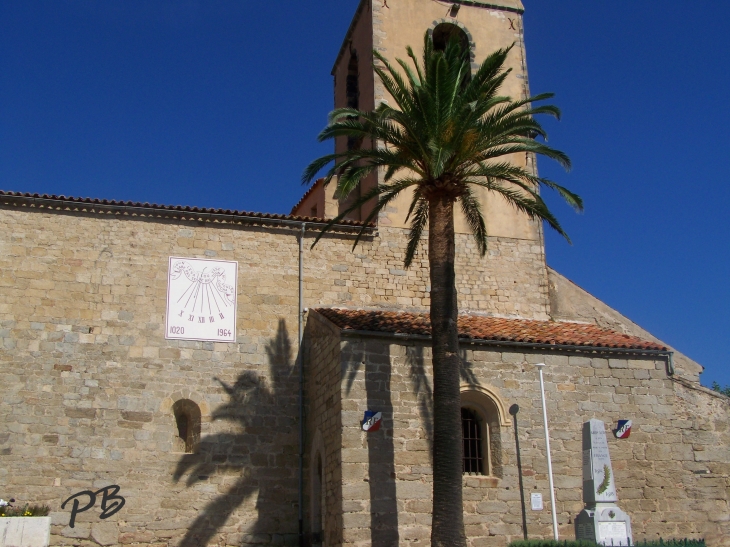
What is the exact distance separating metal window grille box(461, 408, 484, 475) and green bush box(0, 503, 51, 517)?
8392mm

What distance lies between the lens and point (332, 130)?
15.9 m

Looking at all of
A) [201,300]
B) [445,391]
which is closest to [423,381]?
[445,391]

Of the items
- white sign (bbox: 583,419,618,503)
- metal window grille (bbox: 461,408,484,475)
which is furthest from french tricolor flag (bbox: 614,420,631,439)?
metal window grille (bbox: 461,408,484,475)

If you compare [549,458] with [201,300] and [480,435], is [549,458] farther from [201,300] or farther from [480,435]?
[201,300]

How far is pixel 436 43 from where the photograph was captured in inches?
923

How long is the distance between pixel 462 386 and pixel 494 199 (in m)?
6.64

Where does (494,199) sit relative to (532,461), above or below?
above

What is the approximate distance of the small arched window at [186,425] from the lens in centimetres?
1753

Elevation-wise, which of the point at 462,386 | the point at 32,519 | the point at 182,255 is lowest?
the point at 32,519

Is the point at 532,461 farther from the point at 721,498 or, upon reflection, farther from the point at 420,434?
the point at 721,498

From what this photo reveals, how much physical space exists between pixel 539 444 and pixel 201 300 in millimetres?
8144

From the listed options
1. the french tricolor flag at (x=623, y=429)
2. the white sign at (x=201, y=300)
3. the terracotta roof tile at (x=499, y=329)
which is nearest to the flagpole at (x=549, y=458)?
the terracotta roof tile at (x=499, y=329)

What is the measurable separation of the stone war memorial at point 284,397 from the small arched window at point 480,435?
0.04 meters

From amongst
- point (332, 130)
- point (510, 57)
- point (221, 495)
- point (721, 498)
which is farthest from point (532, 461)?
point (510, 57)
